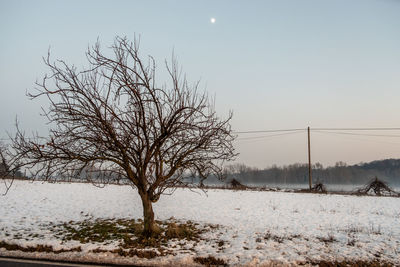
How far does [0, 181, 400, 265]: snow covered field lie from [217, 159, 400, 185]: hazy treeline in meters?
102

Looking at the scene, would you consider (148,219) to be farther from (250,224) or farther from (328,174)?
(328,174)

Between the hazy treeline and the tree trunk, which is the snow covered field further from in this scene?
the hazy treeline

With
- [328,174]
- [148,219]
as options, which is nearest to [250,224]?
[148,219]

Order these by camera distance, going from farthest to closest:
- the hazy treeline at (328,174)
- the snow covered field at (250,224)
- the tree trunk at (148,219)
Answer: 1. the hazy treeline at (328,174)
2. the tree trunk at (148,219)
3. the snow covered field at (250,224)

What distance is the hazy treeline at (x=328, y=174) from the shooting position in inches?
4742

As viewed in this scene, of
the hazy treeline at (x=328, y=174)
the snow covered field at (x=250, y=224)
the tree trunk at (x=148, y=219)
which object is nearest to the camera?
the snow covered field at (x=250, y=224)

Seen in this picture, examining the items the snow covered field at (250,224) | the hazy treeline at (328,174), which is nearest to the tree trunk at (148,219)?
the snow covered field at (250,224)

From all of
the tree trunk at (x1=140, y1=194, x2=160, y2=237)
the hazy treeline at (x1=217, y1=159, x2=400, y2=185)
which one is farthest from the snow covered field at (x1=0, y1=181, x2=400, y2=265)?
the hazy treeline at (x1=217, y1=159, x2=400, y2=185)

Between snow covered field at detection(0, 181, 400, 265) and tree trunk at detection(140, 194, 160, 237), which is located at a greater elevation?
tree trunk at detection(140, 194, 160, 237)

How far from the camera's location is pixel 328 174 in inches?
4892

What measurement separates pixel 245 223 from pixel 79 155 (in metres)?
7.54

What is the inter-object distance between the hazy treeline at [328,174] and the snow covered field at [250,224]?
335ft

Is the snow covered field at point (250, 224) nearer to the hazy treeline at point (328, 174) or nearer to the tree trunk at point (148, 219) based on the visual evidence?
the tree trunk at point (148, 219)

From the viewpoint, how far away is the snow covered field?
273 inches
